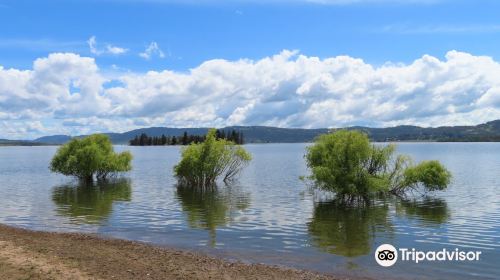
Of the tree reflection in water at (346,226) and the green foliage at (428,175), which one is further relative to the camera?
the green foliage at (428,175)

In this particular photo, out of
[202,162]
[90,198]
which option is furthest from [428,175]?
[90,198]

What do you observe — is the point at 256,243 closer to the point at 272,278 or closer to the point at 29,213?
the point at 272,278

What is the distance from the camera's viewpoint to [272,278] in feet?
64.2

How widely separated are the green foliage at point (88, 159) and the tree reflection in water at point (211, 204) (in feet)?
54.1

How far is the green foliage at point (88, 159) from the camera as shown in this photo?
244ft

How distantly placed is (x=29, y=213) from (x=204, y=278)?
29.4 meters

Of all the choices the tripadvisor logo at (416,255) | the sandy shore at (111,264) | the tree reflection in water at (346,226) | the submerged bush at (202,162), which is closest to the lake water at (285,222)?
the tree reflection in water at (346,226)

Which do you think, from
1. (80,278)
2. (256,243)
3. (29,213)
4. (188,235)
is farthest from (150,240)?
(29,213)

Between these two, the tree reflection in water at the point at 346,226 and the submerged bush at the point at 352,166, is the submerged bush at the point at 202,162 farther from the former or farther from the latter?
the tree reflection in water at the point at 346,226

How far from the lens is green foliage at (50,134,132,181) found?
74438 mm

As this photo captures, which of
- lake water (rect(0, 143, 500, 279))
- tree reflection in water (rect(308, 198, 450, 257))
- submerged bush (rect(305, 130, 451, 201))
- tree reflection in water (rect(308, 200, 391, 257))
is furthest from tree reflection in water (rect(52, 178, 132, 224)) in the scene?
submerged bush (rect(305, 130, 451, 201))

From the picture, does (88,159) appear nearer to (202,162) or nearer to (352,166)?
(202,162)

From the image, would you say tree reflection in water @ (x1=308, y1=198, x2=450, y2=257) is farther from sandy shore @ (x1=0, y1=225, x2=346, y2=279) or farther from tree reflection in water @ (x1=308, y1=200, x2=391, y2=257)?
sandy shore @ (x1=0, y1=225, x2=346, y2=279)

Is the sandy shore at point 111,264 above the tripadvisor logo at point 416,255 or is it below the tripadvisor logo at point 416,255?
above
